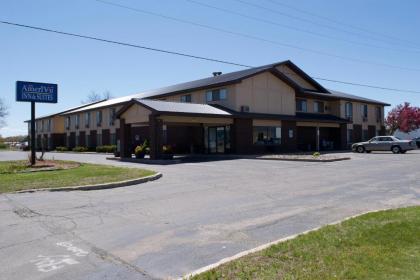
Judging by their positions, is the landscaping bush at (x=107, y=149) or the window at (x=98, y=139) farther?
the window at (x=98, y=139)

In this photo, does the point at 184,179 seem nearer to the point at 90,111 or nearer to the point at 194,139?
the point at 194,139

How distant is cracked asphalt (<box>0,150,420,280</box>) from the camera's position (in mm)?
5730

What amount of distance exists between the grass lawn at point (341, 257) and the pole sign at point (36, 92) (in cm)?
1902

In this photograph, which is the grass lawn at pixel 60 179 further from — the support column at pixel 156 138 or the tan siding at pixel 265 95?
the tan siding at pixel 265 95

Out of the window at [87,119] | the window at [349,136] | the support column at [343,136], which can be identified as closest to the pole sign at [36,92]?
the support column at [343,136]

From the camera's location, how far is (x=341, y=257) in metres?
5.39

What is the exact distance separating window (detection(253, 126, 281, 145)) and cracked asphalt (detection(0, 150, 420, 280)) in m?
19.0

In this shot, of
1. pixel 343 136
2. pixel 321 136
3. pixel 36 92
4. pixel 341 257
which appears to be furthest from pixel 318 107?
pixel 341 257

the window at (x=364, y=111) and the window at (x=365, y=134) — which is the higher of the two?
the window at (x=364, y=111)

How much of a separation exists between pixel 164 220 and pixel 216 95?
2724 centimetres

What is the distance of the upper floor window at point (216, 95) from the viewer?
1355 inches

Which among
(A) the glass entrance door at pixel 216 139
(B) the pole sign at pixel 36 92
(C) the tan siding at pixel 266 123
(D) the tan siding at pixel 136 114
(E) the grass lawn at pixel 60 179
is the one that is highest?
(B) the pole sign at pixel 36 92

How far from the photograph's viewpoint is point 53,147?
2493 inches

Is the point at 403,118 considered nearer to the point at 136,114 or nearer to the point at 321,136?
the point at 321,136
